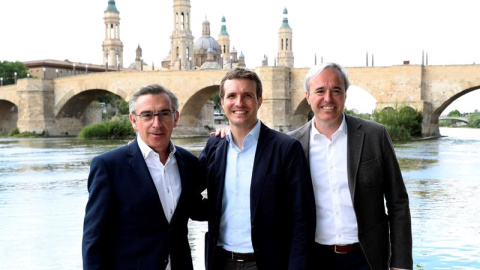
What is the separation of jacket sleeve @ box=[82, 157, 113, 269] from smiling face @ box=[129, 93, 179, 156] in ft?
0.75

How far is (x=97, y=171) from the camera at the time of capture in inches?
94.0

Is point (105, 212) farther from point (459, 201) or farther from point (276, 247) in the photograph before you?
point (459, 201)

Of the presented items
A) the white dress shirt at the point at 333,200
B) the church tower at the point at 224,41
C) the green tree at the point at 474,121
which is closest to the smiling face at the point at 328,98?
the white dress shirt at the point at 333,200

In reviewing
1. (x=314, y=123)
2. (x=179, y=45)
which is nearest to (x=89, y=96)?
(x=179, y=45)

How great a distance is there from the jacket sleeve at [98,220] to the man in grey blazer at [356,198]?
34.3 inches

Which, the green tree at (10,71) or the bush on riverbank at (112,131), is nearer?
the bush on riverbank at (112,131)

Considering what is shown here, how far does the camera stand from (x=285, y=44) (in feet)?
230

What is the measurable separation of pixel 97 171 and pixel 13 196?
7597 millimetres

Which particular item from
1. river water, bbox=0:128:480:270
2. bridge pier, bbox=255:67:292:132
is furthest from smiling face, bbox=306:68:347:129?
bridge pier, bbox=255:67:292:132

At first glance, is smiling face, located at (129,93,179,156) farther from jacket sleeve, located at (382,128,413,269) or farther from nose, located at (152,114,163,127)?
jacket sleeve, located at (382,128,413,269)

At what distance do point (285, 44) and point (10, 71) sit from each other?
104 feet

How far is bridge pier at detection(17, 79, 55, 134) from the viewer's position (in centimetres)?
3700

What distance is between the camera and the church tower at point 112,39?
63812 millimetres

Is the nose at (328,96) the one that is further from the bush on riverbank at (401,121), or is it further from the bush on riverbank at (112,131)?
the bush on riverbank at (112,131)
